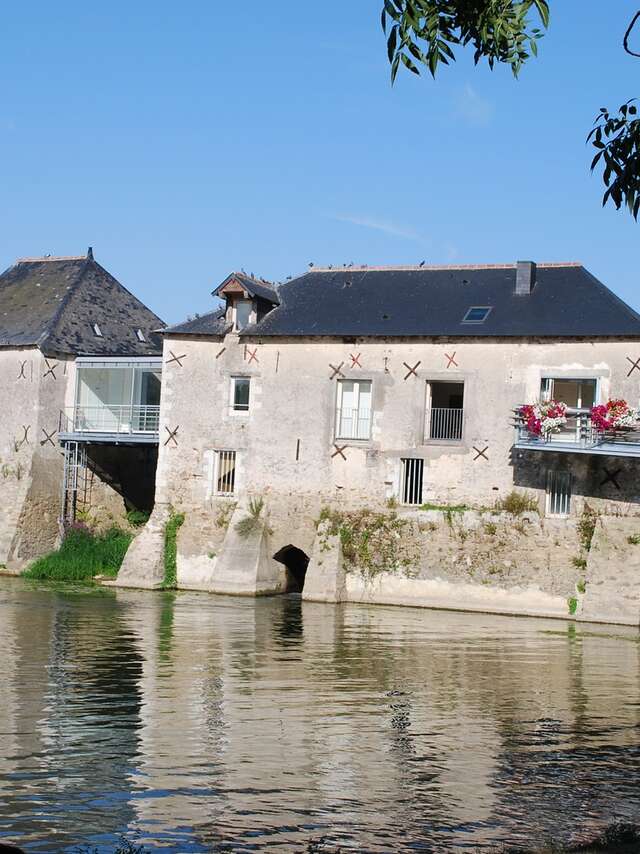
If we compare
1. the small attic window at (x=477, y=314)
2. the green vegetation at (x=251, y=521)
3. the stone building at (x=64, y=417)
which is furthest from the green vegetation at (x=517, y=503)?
the stone building at (x=64, y=417)

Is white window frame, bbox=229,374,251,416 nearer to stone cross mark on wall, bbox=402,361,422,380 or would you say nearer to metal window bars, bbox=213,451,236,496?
metal window bars, bbox=213,451,236,496

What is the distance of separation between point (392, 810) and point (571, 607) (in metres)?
14.3

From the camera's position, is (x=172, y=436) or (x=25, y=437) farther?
(x=25, y=437)

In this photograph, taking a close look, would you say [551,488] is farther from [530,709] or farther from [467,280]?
[530,709]

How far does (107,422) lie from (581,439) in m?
13.2

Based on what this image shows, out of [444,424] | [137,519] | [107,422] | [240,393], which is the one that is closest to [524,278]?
[444,424]

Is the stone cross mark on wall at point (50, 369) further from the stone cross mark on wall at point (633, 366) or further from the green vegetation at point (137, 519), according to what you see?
the stone cross mark on wall at point (633, 366)

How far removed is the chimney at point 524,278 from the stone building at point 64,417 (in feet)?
30.4

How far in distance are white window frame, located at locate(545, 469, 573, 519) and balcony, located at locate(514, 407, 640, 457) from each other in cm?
61

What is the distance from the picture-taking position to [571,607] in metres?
23.2

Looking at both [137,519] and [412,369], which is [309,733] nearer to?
[412,369]

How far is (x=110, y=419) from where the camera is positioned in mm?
30484

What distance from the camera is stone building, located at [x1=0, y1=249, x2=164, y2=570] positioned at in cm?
2916

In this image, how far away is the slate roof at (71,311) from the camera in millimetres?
30234
